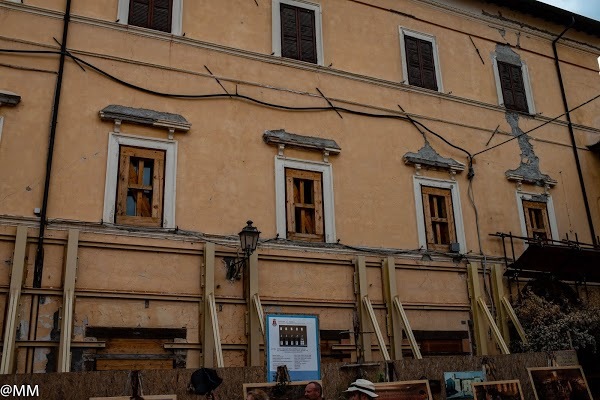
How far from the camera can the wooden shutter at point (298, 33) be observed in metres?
12.5

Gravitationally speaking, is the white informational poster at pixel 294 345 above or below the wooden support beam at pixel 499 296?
below

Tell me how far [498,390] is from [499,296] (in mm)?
3645

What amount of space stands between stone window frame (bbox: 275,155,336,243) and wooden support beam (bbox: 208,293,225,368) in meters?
1.87

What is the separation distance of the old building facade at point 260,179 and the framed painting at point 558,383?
85.8 inches

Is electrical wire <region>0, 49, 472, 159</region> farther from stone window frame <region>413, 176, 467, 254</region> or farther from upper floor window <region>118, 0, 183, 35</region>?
upper floor window <region>118, 0, 183, 35</region>

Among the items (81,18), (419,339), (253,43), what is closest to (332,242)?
(419,339)

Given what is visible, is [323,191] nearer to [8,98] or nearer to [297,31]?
[297,31]

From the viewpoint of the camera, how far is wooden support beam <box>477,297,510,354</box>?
1109cm

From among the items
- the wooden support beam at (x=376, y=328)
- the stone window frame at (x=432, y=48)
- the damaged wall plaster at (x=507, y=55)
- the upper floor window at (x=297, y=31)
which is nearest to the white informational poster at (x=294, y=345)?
the wooden support beam at (x=376, y=328)

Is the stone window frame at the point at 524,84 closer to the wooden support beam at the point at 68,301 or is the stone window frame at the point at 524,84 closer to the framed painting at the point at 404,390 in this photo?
the framed painting at the point at 404,390

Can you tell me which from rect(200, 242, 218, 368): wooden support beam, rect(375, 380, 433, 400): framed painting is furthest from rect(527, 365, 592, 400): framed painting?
rect(200, 242, 218, 368): wooden support beam

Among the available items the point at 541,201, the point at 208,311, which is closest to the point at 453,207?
the point at 541,201

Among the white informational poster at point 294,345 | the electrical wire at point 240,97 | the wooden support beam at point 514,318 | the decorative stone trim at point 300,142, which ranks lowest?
the white informational poster at point 294,345

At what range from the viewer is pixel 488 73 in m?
14.9
